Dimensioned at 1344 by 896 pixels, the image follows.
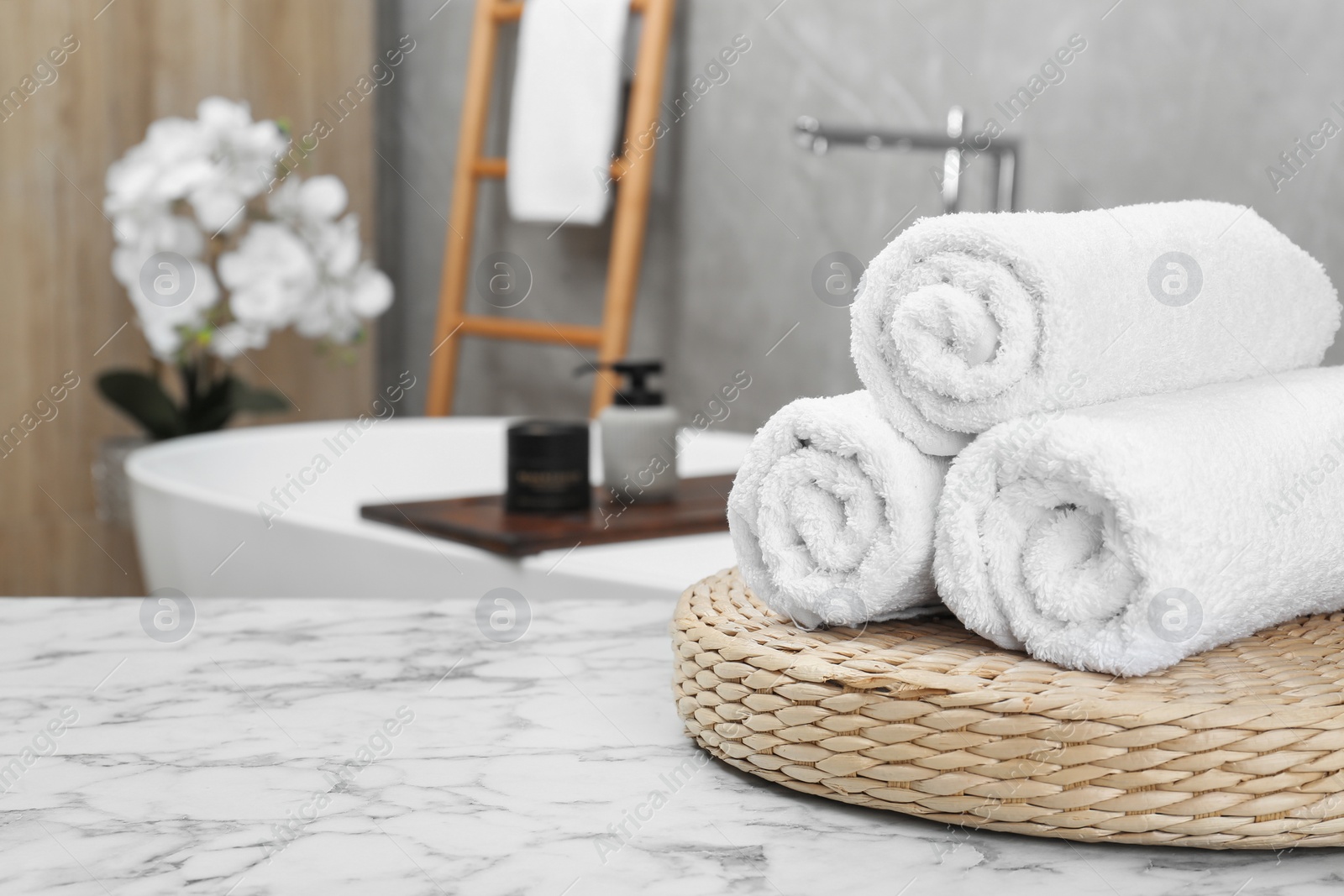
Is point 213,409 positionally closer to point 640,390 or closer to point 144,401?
point 144,401

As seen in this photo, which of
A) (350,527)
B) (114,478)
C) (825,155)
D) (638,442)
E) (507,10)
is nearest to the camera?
(350,527)

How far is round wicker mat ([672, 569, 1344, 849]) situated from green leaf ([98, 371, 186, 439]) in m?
1.88

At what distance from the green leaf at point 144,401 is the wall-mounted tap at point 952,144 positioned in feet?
3.71

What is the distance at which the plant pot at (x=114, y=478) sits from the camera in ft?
7.09

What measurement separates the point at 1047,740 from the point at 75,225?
2.20 meters

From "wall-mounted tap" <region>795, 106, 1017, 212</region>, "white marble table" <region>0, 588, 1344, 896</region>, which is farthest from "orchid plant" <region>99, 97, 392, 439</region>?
"white marble table" <region>0, 588, 1344, 896</region>

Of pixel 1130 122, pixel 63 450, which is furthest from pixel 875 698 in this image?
pixel 63 450

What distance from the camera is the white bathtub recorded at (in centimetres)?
142

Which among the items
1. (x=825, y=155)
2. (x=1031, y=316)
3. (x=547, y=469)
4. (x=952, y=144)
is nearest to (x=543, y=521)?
(x=547, y=469)

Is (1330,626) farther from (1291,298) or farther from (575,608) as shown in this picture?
(575,608)

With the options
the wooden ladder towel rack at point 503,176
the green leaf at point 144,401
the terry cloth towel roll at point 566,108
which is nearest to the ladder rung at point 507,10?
the wooden ladder towel rack at point 503,176

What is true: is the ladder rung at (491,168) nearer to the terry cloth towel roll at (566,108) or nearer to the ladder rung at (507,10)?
the terry cloth towel roll at (566,108)

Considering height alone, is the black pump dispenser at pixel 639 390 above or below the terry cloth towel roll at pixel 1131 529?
below

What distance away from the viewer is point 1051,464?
1.47 ft
